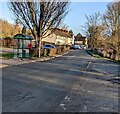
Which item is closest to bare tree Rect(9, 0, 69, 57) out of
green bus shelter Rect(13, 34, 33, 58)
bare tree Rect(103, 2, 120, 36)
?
green bus shelter Rect(13, 34, 33, 58)

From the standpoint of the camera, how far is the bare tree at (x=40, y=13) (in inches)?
1380

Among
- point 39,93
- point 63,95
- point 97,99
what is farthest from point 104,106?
point 39,93

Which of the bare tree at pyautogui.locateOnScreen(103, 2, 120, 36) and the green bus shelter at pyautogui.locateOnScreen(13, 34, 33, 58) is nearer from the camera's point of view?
the green bus shelter at pyautogui.locateOnScreen(13, 34, 33, 58)

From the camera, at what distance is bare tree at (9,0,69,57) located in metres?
35.1

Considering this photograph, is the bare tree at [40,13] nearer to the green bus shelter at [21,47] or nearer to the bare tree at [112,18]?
the green bus shelter at [21,47]

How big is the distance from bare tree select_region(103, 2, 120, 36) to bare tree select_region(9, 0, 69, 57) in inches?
694

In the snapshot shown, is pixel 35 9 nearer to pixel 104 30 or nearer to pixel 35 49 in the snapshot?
pixel 35 49

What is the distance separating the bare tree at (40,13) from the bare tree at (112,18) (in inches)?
694

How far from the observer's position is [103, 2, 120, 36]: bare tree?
52.4 meters

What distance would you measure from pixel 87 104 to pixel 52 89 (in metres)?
2.82

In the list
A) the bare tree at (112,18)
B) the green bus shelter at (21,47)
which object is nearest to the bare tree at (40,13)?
the green bus shelter at (21,47)

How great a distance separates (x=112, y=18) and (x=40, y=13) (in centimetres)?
2320

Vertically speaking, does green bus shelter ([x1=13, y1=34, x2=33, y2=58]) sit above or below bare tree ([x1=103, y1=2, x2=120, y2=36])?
below

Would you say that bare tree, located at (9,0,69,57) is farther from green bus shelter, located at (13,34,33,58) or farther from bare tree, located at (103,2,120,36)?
bare tree, located at (103,2,120,36)
